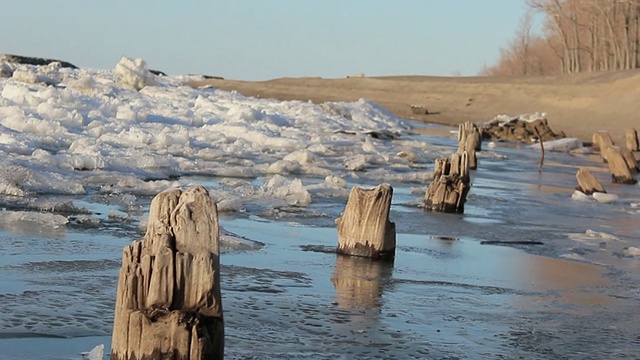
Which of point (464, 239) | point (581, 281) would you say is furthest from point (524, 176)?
point (581, 281)

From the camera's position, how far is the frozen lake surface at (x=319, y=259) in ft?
19.5

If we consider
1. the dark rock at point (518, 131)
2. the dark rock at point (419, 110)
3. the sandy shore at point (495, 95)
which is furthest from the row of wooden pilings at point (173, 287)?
the dark rock at point (419, 110)

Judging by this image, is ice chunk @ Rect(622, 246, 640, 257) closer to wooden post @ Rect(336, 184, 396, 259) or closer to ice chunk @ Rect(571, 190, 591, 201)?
wooden post @ Rect(336, 184, 396, 259)

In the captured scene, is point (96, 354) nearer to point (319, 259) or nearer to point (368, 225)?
point (319, 259)

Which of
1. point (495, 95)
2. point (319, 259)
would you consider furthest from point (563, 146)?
point (495, 95)

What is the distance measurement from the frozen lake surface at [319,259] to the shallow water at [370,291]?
0.06ft

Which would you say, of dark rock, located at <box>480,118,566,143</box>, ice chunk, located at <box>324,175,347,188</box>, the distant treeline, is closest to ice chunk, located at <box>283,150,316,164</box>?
ice chunk, located at <box>324,175,347,188</box>

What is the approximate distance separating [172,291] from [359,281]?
3150mm

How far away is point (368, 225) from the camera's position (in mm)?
8562

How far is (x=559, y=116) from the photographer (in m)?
49.3

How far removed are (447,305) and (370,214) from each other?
158cm

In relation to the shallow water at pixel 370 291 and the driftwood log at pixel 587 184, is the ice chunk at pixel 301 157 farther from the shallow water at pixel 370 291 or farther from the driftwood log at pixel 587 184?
the shallow water at pixel 370 291

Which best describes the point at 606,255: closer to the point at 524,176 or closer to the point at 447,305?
the point at 447,305

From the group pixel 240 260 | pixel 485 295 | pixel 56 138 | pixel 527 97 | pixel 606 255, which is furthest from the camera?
pixel 527 97
